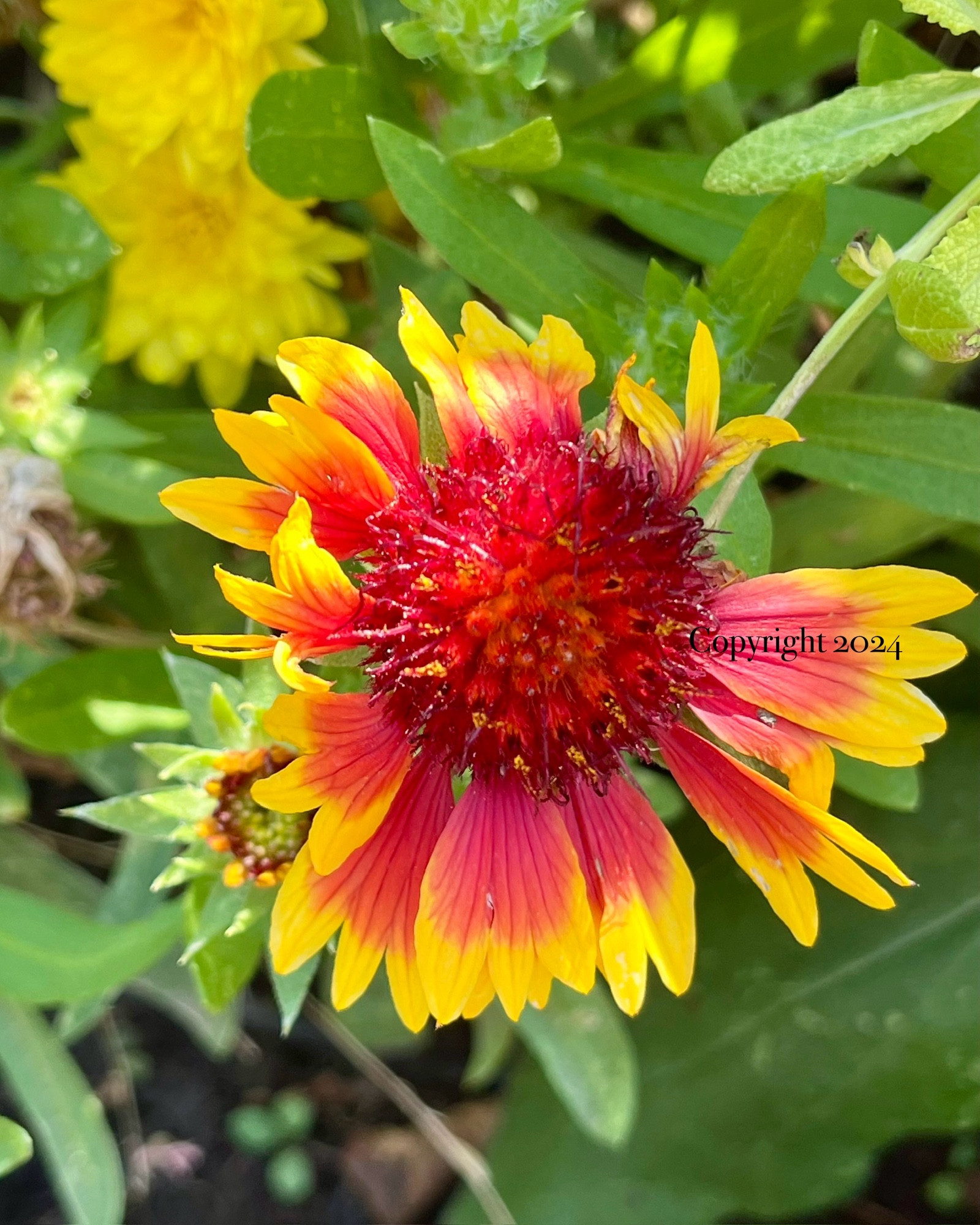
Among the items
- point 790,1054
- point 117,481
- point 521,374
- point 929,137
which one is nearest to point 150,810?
point 117,481

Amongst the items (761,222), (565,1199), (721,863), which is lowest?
(565,1199)

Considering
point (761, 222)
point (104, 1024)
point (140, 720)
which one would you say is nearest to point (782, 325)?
point (761, 222)

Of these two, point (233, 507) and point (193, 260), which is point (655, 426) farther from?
point (193, 260)

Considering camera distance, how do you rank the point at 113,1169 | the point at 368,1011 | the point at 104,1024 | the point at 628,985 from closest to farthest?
the point at 628,985
the point at 113,1169
the point at 368,1011
the point at 104,1024

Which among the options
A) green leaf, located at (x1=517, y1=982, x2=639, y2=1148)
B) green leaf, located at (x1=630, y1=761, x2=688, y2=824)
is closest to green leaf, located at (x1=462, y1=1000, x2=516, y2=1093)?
green leaf, located at (x1=517, y1=982, x2=639, y2=1148)

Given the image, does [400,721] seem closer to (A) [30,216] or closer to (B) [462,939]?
(B) [462,939]
